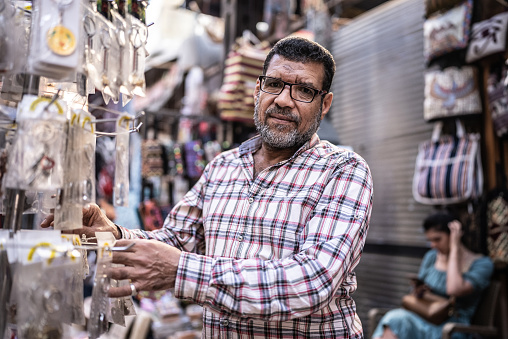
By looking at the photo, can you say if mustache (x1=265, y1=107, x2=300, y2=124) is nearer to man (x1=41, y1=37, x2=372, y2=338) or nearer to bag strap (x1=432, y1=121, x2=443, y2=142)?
man (x1=41, y1=37, x2=372, y2=338)

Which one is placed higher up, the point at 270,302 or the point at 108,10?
the point at 108,10

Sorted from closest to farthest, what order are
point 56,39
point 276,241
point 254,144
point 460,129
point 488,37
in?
1. point 56,39
2. point 276,241
3. point 254,144
4. point 488,37
5. point 460,129

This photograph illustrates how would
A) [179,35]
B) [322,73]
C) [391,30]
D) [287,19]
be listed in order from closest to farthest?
[322,73] → [391,30] → [287,19] → [179,35]

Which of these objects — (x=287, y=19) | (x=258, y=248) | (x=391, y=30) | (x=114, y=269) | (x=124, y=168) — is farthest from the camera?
(x=287, y=19)

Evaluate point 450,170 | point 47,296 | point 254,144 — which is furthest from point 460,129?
point 47,296

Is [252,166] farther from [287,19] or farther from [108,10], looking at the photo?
[287,19]

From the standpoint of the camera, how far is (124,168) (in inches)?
48.9

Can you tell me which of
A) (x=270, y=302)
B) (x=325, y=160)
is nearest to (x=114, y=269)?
(x=270, y=302)

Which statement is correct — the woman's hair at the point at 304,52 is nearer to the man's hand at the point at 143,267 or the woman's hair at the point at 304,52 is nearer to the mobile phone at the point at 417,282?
the man's hand at the point at 143,267

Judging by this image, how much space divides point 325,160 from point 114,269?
783mm

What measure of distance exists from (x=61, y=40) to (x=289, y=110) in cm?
84

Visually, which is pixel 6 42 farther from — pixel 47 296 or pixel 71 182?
pixel 47 296

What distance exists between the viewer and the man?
3.91 feet

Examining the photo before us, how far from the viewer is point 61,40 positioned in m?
1.04
